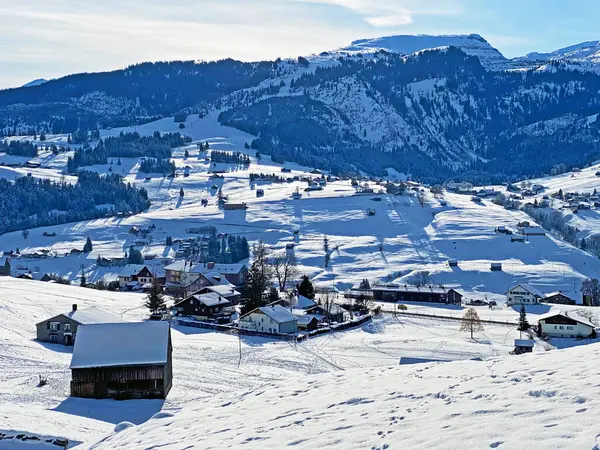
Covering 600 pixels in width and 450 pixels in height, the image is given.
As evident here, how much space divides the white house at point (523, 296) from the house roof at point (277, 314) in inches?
1138

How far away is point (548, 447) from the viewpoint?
9953mm

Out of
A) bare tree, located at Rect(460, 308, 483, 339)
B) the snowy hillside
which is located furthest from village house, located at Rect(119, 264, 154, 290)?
the snowy hillside

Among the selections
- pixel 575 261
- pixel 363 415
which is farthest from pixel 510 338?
pixel 575 261

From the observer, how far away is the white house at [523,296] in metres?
75.6

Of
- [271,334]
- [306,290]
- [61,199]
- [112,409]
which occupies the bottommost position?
[271,334]

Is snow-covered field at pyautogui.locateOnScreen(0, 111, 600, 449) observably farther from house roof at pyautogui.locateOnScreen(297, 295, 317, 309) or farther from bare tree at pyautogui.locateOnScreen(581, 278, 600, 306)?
house roof at pyautogui.locateOnScreen(297, 295, 317, 309)

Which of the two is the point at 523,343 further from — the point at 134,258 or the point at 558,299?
the point at 134,258

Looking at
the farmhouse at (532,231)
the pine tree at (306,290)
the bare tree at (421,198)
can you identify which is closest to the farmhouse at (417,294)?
the pine tree at (306,290)

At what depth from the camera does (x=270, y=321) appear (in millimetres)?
55562

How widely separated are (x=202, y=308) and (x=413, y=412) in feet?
167

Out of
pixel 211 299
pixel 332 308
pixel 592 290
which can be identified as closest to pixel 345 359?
pixel 332 308

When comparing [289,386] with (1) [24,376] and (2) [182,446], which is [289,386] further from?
(1) [24,376]

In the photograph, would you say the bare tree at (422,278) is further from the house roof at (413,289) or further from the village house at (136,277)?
the village house at (136,277)

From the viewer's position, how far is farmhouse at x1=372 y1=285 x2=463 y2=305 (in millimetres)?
77750
